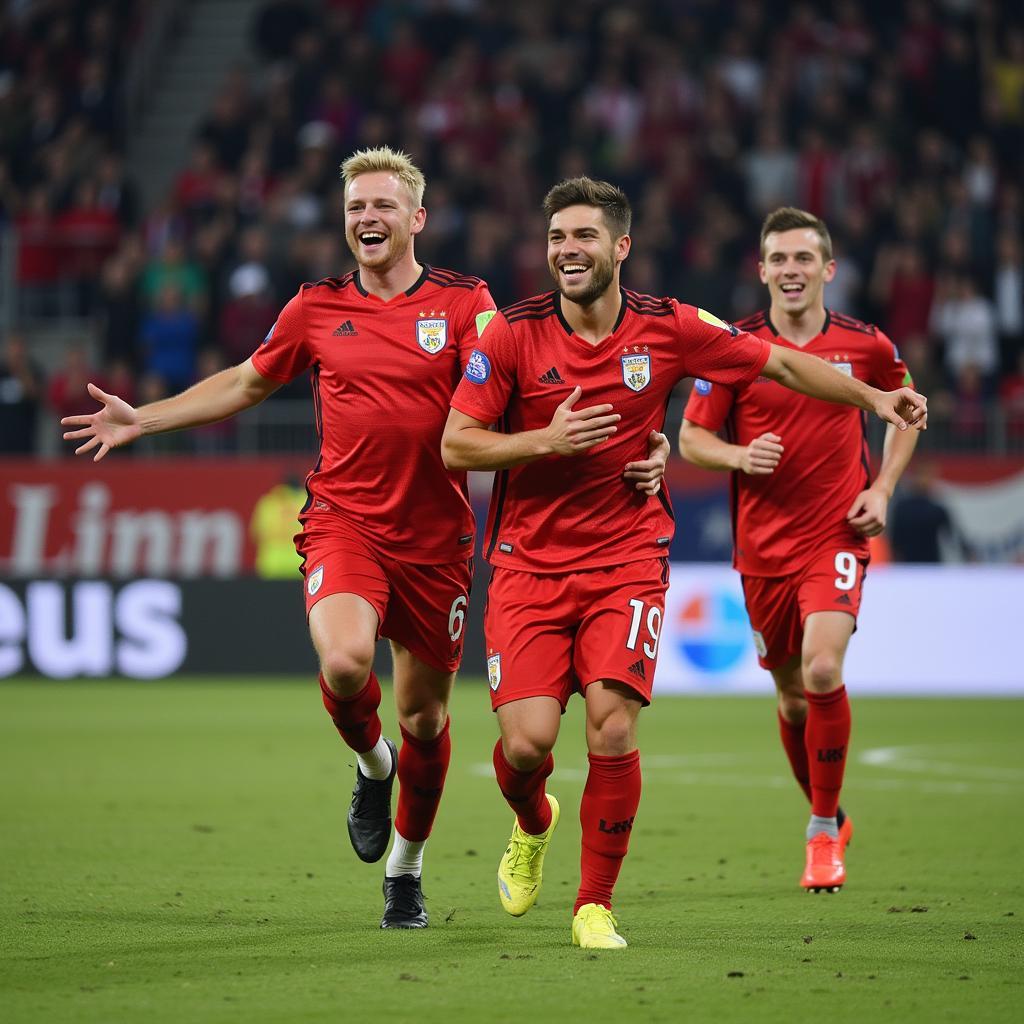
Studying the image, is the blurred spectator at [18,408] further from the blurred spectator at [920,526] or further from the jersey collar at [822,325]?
the jersey collar at [822,325]

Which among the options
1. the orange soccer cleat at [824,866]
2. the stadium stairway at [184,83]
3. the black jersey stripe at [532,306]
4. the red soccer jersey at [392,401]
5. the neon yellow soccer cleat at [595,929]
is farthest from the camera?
the stadium stairway at [184,83]

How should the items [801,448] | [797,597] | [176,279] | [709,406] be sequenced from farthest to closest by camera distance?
[176,279] < [709,406] < [801,448] < [797,597]

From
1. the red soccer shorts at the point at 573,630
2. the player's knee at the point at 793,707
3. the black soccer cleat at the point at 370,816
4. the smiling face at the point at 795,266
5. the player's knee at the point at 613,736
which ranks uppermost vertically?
the smiling face at the point at 795,266

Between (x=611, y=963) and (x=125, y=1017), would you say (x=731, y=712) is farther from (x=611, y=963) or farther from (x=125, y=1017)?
(x=125, y=1017)

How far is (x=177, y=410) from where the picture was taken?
22.2 ft

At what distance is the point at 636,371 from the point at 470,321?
0.70 m

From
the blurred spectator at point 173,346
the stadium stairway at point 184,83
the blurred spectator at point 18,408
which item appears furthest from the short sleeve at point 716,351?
the stadium stairway at point 184,83

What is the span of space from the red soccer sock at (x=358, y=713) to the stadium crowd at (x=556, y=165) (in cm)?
1245

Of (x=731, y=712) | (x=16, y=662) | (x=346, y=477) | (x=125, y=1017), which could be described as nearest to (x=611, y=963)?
(x=125, y=1017)

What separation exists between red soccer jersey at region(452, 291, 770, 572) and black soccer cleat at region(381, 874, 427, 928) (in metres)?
1.18

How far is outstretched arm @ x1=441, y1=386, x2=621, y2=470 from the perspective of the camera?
5930 mm

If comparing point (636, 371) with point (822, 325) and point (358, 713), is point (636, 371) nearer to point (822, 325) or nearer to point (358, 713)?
point (358, 713)

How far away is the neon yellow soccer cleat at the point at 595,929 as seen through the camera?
232 inches

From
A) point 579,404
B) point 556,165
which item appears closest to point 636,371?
point 579,404
